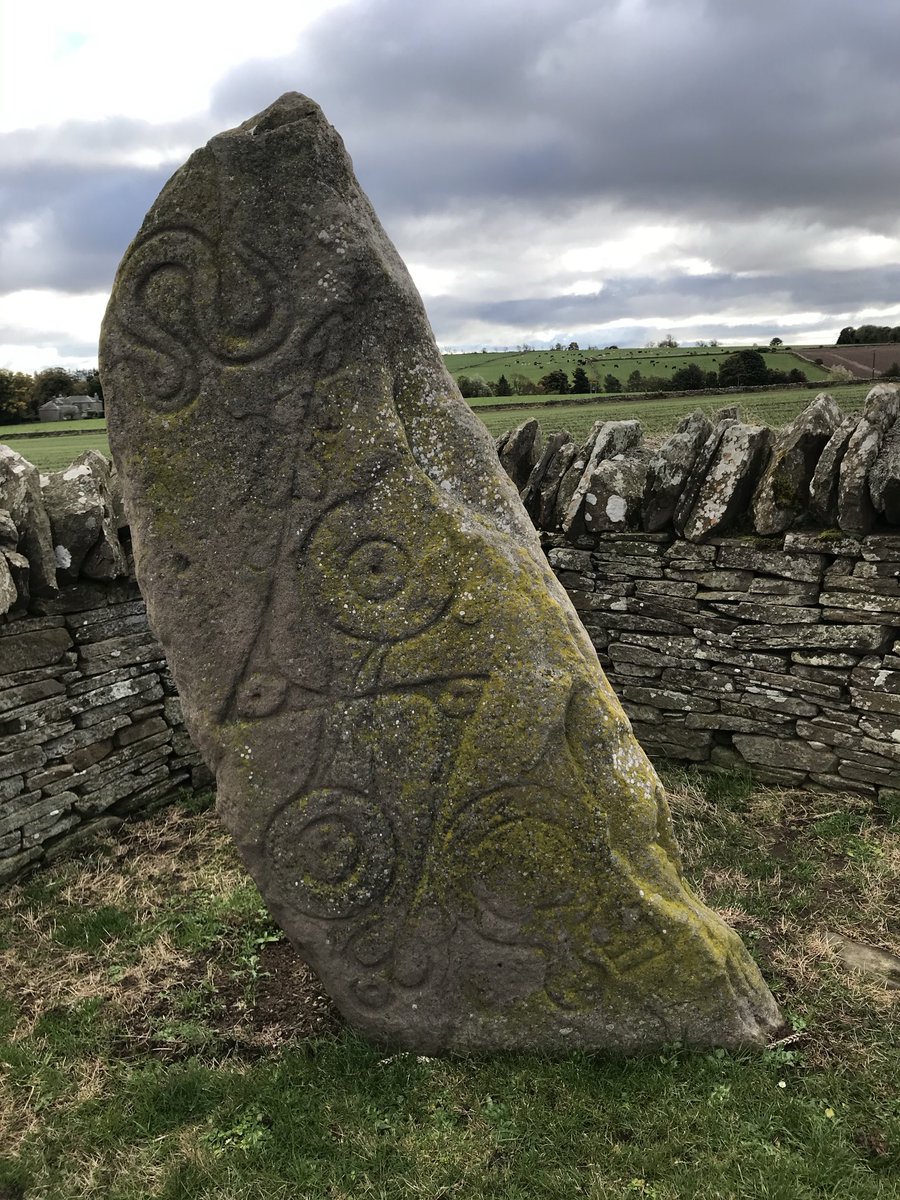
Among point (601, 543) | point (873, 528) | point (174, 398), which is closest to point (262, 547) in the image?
point (174, 398)

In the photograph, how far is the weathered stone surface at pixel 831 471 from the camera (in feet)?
17.3

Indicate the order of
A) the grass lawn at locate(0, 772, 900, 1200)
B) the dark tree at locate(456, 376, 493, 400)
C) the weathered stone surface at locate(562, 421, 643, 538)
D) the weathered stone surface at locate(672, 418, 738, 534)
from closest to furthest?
1. the grass lawn at locate(0, 772, 900, 1200)
2. the weathered stone surface at locate(672, 418, 738, 534)
3. the weathered stone surface at locate(562, 421, 643, 538)
4. the dark tree at locate(456, 376, 493, 400)

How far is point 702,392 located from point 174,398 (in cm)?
1541

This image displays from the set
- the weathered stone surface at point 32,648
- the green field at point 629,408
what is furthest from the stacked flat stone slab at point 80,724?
the green field at point 629,408

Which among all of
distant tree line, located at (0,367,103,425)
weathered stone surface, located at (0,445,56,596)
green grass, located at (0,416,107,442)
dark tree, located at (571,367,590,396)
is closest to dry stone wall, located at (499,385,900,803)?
weathered stone surface, located at (0,445,56,596)

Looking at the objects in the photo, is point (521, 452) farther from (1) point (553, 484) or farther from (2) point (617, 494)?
(2) point (617, 494)

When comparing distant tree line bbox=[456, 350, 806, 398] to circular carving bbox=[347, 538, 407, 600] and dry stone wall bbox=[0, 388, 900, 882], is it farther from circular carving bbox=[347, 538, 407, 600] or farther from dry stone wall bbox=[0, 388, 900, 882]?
circular carving bbox=[347, 538, 407, 600]

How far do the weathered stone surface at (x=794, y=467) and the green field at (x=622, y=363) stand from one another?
867 cm

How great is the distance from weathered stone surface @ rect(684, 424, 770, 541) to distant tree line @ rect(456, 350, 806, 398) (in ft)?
27.1

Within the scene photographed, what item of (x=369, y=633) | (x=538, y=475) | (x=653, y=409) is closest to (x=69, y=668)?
(x=369, y=633)

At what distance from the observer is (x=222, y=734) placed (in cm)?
338

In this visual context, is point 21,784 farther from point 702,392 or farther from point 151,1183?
point 702,392

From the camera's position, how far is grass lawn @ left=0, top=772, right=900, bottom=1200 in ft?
9.66

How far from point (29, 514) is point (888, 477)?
5.12m
